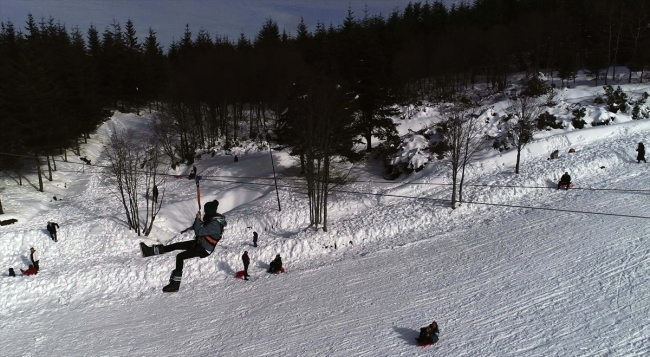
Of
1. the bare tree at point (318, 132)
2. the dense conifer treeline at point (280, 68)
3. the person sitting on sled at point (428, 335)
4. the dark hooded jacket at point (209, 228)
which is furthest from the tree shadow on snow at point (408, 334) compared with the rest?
the dense conifer treeline at point (280, 68)

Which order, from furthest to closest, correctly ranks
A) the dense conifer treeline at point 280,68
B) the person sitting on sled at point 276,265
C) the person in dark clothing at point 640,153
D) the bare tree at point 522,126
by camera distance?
the dense conifer treeline at point 280,68, the bare tree at point 522,126, the person in dark clothing at point 640,153, the person sitting on sled at point 276,265

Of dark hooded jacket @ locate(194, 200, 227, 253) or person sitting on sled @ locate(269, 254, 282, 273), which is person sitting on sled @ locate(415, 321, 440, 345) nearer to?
dark hooded jacket @ locate(194, 200, 227, 253)

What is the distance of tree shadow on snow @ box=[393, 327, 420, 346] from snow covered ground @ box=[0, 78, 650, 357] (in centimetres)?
8

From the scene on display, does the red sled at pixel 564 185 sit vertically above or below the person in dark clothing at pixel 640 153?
below

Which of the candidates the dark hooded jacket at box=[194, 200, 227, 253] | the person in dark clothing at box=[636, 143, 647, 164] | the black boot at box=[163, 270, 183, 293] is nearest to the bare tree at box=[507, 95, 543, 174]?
the person in dark clothing at box=[636, 143, 647, 164]

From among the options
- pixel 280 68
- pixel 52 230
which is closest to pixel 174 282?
pixel 52 230

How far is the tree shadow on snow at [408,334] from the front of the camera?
37.6 feet

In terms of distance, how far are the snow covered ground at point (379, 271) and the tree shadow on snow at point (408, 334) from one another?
0.25ft

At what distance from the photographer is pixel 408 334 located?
38.8 ft

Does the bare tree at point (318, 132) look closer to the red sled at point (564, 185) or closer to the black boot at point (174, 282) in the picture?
A: the red sled at point (564, 185)

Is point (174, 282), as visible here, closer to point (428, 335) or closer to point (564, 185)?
point (428, 335)

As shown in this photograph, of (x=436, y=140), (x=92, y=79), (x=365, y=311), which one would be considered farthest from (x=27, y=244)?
(x=92, y=79)

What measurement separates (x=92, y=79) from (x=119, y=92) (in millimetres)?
10360

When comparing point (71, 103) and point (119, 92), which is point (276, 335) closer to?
point (71, 103)
